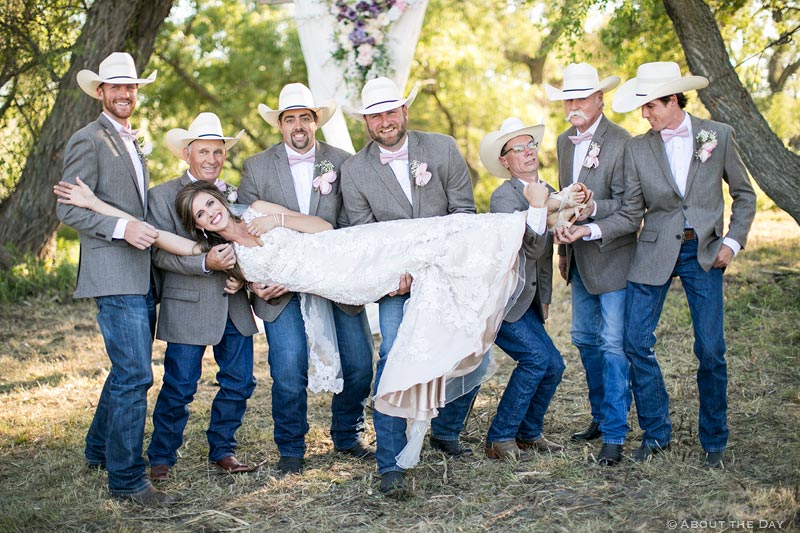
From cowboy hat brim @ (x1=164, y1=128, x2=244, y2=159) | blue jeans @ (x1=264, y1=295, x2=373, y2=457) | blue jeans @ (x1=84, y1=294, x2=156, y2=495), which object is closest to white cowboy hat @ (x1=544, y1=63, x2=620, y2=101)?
blue jeans @ (x1=264, y1=295, x2=373, y2=457)

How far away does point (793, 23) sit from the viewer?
9695 millimetres

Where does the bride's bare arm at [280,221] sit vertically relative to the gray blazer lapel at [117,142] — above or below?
below

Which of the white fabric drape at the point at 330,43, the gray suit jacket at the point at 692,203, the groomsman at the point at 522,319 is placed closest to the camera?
the gray suit jacket at the point at 692,203

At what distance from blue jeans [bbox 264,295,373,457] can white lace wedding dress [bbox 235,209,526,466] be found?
80 mm

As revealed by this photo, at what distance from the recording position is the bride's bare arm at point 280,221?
510cm

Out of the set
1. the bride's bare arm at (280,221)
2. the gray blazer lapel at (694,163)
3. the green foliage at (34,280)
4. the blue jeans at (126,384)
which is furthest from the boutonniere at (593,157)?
the green foliage at (34,280)

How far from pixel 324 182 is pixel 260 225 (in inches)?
19.6

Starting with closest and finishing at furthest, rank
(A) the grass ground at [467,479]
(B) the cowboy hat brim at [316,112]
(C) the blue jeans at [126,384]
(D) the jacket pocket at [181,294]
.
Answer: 1. (A) the grass ground at [467,479]
2. (C) the blue jeans at [126,384]
3. (D) the jacket pocket at [181,294]
4. (B) the cowboy hat brim at [316,112]

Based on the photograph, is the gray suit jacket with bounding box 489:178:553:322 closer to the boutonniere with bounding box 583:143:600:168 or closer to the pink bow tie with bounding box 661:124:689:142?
the boutonniere with bounding box 583:143:600:168

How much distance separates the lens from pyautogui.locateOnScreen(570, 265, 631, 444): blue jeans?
509 cm

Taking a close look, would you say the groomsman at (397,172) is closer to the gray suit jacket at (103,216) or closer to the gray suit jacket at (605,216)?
the gray suit jacket at (605,216)

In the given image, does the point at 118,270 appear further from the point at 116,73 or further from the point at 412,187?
the point at 412,187

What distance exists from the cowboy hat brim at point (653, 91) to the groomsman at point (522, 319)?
1.74ft

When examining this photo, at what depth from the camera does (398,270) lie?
489 centimetres
